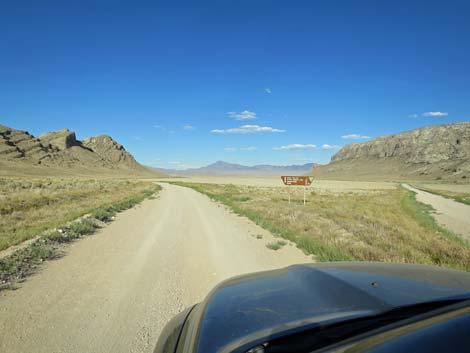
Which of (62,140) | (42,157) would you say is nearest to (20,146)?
(42,157)

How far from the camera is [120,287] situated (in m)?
5.37

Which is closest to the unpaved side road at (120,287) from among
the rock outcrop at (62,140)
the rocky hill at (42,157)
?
the rocky hill at (42,157)

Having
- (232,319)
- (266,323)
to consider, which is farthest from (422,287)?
(232,319)

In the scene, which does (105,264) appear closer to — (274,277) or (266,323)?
(274,277)

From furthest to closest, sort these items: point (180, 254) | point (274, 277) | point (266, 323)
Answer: point (180, 254) → point (274, 277) → point (266, 323)

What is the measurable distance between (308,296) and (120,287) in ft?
14.3

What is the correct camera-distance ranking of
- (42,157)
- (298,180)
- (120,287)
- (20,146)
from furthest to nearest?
1. (20,146)
2. (42,157)
3. (298,180)
4. (120,287)

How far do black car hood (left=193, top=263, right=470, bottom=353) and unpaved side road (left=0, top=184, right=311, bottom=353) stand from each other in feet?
6.49

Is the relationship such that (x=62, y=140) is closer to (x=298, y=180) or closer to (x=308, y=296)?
(x=298, y=180)

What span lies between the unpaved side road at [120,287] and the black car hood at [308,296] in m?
1.98

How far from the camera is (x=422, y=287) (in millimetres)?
2143

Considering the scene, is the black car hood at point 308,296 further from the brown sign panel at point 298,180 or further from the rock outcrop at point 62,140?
the rock outcrop at point 62,140

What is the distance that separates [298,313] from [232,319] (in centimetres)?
41

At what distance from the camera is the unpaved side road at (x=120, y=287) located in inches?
146
